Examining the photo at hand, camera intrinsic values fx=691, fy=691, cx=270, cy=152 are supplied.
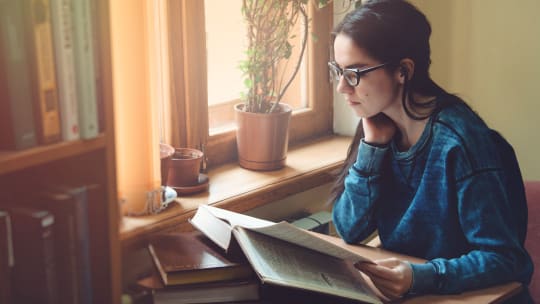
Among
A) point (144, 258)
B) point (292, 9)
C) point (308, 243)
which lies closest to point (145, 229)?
point (144, 258)

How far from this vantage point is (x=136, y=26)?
1.41m

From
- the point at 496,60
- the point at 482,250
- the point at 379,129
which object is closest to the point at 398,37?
the point at 379,129

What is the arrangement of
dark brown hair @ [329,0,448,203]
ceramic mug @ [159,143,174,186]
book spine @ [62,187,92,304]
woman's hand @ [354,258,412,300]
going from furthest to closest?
ceramic mug @ [159,143,174,186], dark brown hair @ [329,0,448,203], woman's hand @ [354,258,412,300], book spine @ [62,187,92,304]

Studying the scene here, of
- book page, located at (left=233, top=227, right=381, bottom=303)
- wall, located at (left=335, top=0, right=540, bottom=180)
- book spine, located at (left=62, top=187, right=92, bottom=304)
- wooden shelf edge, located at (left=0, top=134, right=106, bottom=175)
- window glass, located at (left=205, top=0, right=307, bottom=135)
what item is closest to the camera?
wooden shelf edge, located at (left=0, top=134, right=106, bottom=175)

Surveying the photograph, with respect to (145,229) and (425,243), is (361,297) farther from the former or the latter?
(145,229)

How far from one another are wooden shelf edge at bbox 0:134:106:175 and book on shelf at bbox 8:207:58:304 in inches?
3.1

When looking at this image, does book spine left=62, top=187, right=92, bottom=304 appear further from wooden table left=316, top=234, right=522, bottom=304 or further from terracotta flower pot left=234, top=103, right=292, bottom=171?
terracotta flower pot left=234, top=103, right=292, bottom=171

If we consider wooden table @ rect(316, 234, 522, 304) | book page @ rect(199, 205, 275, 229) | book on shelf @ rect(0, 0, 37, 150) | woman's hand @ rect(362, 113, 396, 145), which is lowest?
wooden table @ rect(316, 234, 522, 304)

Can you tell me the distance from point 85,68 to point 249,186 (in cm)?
79

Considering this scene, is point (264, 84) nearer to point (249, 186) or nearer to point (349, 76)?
point (249, 186)

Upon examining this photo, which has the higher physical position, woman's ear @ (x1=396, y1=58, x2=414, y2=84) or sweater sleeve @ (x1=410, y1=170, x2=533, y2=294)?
woman's ear @ (x1=396, y1=58, x2=414, y2=84)

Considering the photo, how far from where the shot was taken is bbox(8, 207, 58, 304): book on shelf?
102 centimetres

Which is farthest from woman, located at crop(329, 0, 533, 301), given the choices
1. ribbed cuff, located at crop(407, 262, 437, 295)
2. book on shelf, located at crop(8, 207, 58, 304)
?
book on shelf, located at crop(8, 207, 58, 304)

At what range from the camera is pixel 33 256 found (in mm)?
1038
